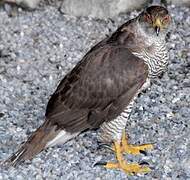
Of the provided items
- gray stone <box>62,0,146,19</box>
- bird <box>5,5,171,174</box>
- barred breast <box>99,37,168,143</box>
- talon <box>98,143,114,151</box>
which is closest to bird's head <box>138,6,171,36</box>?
bird <box>5,5,171,174</box>

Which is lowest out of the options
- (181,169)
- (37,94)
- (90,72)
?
(181,169)

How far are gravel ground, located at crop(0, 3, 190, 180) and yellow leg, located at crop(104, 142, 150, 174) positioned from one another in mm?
54

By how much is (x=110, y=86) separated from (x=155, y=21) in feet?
2.25

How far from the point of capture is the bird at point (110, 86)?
6.22 m

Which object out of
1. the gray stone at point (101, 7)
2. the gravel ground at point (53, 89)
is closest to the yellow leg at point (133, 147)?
the gravel ground at point (53, 89)

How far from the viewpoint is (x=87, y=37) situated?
8.84 metres

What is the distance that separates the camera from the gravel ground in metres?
6.62

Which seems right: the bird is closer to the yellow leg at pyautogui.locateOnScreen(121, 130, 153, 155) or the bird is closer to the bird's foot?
the bird's foot

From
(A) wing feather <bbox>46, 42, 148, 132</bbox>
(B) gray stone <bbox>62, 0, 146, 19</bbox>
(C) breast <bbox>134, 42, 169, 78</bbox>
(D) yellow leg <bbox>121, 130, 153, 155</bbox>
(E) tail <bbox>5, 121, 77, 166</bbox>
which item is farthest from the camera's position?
(B) gray stone <bbox>62, 0, 146, 19</bbox>

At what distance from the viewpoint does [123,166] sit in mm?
6574

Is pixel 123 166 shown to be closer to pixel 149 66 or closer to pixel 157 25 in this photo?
pixel 149 66

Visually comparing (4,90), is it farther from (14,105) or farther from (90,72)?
(90,72)

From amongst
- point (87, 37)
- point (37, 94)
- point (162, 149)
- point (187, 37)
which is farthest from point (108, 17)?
point (162, 149)

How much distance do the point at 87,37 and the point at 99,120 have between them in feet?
8.65
